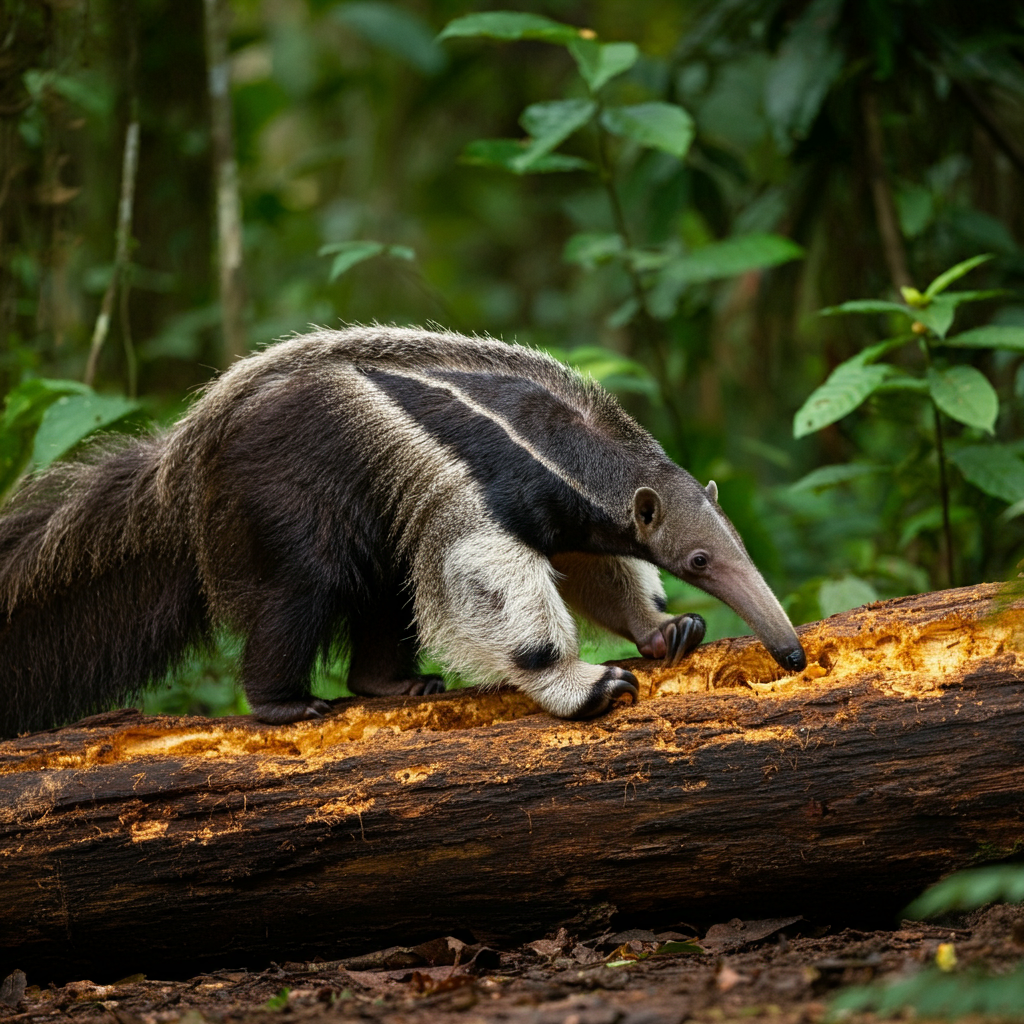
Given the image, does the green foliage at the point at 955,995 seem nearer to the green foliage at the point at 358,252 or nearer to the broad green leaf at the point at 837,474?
the broad green leaf at the point at 837,474

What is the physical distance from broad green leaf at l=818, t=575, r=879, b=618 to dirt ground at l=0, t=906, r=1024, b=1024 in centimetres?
234

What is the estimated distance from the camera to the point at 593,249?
7492 millimetres

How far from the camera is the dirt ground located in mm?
2922

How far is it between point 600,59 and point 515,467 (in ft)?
10.4

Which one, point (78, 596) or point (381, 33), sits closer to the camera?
point (78, 596)

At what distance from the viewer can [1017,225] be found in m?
8.58

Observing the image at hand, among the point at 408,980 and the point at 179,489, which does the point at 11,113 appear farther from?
the point at 408,980

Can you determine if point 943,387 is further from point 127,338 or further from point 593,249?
point 127,338

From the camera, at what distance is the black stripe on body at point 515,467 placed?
4.76m

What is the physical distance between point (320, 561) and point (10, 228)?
15.1 feet

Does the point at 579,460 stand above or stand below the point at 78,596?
above

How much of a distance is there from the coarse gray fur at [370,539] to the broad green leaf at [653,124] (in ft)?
5.93

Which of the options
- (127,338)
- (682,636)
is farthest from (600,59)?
(682,636)

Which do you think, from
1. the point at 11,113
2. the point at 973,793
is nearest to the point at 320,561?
the point at 973,793
